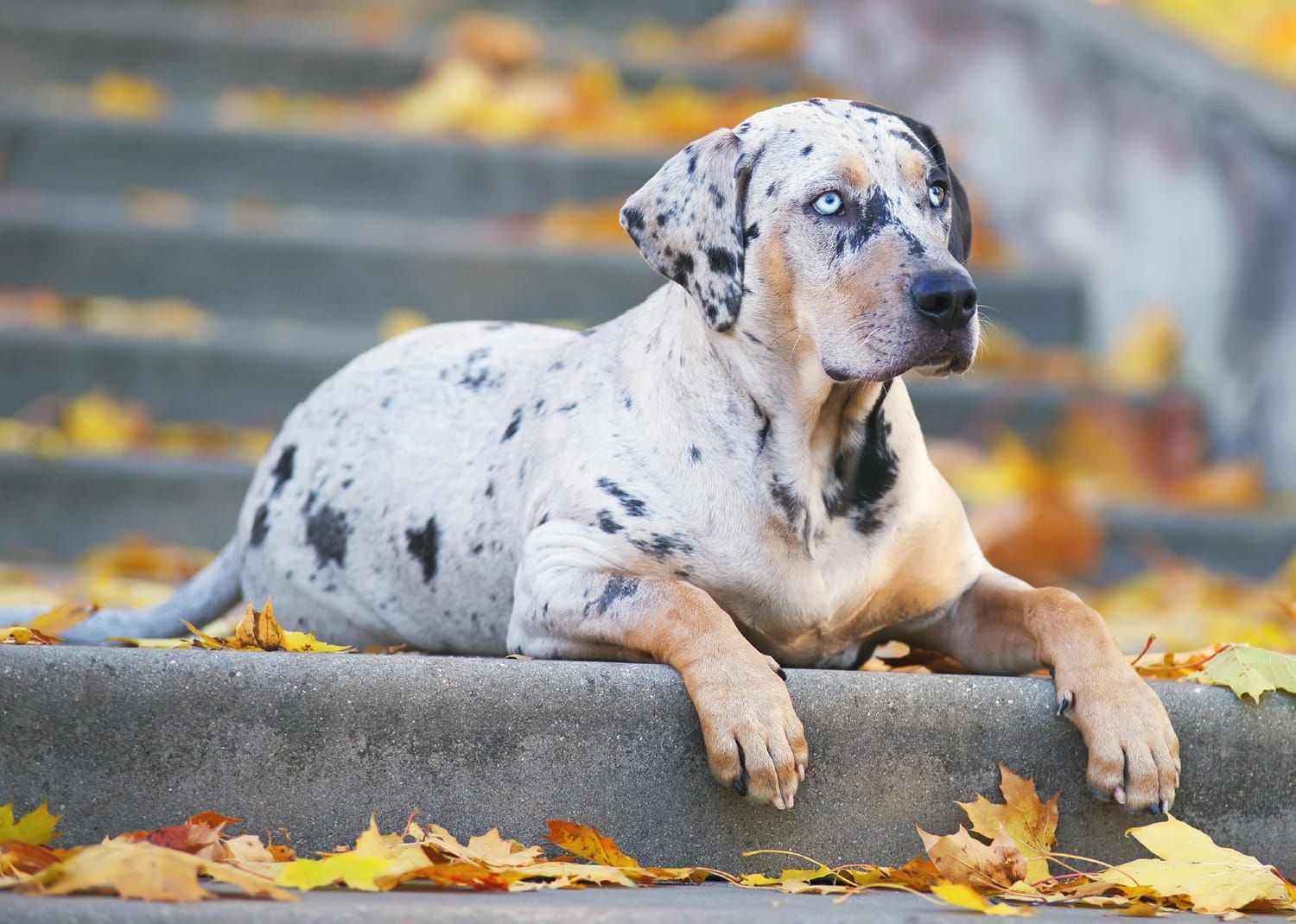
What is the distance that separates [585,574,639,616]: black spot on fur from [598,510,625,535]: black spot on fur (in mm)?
137

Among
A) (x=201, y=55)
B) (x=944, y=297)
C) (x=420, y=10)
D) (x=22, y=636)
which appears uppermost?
(x=420, y=10)

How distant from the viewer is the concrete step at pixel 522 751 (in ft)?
8.23

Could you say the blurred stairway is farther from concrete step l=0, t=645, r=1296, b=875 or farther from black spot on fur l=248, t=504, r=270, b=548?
concrete step l=0, t=645, r=1296, b=875

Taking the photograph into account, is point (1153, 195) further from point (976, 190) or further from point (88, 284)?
point (88, 284)

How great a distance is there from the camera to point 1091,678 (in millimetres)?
2727

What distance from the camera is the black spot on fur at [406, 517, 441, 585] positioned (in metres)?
3.46

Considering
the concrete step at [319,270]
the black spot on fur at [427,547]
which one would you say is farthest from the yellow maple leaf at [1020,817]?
the concrete step at [319,270]

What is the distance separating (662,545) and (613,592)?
0.17 meters

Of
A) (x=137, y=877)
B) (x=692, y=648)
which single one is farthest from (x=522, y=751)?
(x=137, y=877)

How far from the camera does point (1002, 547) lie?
4.93 metres

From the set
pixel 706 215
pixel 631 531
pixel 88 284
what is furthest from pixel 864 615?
pixel 88 284

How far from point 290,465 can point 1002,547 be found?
2310mm

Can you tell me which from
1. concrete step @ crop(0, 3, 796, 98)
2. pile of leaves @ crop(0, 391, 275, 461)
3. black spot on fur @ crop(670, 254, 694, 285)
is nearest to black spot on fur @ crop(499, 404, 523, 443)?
black spot on fur @ crop(670, 254, 694, 285)

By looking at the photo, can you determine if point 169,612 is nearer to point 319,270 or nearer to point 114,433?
point 114,433
